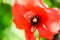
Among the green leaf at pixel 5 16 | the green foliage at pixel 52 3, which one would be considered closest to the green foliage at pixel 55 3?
the green foliage at pixel 52 3

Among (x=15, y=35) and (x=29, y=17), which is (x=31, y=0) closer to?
(x=29, y=17)

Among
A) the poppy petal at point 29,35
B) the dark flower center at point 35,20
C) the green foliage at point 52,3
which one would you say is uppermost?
the green foliage at point 52,3

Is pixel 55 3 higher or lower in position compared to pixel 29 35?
higher

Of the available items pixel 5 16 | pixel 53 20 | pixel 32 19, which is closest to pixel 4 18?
pixel 5 16

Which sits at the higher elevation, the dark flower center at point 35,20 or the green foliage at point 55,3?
the green foliage at point 55,3

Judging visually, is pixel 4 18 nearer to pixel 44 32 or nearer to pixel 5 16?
pixel 5 16

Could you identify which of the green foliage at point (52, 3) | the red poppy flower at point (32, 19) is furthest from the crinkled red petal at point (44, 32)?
the green foliage at point (52, 3)

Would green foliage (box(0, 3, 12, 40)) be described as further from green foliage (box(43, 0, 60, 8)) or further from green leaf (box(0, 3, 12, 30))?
green foliage (box(43, 0, 60, 8))

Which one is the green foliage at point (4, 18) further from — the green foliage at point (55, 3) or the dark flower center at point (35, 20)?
the green foliage at point (55, 3)
